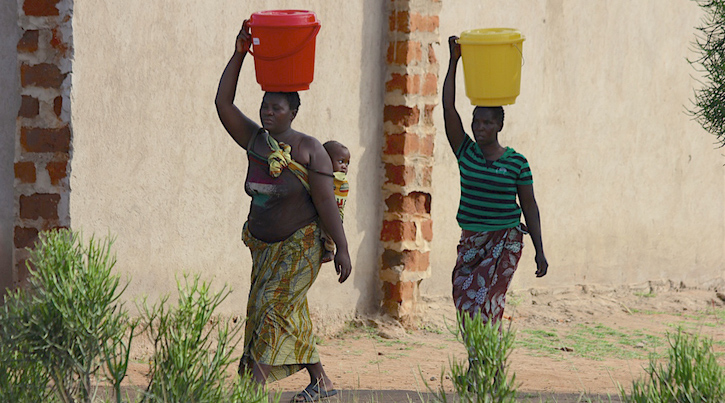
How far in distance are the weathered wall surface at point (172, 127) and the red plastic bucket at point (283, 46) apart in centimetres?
153

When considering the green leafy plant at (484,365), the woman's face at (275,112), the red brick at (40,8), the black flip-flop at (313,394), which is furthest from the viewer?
the red brick at (40,8)

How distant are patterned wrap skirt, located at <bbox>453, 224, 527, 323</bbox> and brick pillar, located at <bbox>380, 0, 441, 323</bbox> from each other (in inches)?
90.4

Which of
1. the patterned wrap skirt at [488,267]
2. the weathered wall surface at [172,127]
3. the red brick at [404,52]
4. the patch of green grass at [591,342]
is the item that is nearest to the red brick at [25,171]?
the weathered wall surface at [172,127]

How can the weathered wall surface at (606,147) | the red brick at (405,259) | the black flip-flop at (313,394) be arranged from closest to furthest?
1. the black flip-flop at (313,394)
2. the red brick at (405,259)
3. the weathered wall surface at (606,147)

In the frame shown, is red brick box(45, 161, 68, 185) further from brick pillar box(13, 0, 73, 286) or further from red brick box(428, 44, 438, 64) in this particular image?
red brick box(428, 44, 438, 64)

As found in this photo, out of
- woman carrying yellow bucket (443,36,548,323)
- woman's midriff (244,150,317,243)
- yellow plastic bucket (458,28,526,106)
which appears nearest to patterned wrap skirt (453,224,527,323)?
woman carrying yellow bucket (443,36,548,323)

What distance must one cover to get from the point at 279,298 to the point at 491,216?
1.10 metres

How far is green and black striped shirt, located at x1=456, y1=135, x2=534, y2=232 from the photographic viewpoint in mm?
4738

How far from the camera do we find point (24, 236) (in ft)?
18.1

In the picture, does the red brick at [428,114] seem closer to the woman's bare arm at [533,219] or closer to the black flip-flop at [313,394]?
the woman's bare arm at [533,219]

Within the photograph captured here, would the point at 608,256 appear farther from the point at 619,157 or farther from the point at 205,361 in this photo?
the point at 205,361

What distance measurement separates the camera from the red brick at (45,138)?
5.49 metres

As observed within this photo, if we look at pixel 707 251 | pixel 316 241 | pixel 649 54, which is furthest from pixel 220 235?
→ pixel 707 251

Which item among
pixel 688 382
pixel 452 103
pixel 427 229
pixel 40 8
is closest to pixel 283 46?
pixel 452 103
